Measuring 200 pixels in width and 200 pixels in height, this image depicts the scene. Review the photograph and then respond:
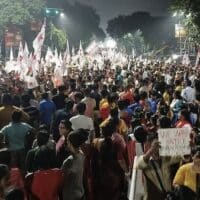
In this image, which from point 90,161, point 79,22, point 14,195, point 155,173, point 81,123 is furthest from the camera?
point 79,22

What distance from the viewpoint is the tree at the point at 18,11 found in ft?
202

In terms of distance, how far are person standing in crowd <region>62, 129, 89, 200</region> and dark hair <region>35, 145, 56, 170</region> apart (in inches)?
8.4

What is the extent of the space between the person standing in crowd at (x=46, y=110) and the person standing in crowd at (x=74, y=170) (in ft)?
16.5

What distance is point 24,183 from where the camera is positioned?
256 inches

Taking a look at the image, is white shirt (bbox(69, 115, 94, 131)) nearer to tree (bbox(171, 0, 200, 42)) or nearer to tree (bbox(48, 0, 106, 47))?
tree (bbox(171, 0, 200, 42))

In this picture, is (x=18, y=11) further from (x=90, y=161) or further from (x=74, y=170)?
(x=74, y=170)

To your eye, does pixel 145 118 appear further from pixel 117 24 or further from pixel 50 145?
pixel 117 24

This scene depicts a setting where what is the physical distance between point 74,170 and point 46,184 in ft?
1.69

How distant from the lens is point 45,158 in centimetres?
704

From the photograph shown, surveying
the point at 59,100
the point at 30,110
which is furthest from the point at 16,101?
the point at 59,100

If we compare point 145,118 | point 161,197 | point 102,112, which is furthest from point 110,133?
point 102,112

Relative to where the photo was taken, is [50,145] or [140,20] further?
[140,20]

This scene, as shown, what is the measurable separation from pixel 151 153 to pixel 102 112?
533 centimetres

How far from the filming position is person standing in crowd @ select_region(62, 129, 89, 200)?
6945 mm
